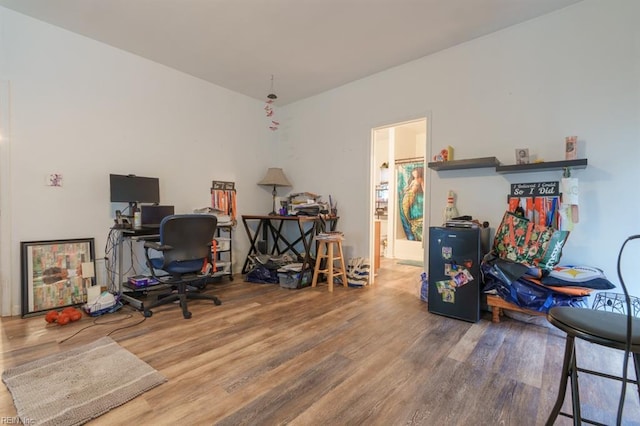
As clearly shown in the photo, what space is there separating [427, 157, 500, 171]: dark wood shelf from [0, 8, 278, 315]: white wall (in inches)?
118

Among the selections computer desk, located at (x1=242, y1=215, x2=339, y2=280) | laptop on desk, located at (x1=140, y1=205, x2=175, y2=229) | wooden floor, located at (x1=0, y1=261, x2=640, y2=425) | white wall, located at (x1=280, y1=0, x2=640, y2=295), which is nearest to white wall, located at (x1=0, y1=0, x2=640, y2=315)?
white wall, located at (x1=280, y1=0, x2=640, y2=295)

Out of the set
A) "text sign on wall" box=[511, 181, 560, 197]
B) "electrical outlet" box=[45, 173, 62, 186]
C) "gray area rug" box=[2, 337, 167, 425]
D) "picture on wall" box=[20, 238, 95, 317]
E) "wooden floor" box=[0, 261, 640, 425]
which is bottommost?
"wooden floor" box=[0, 261, 640, 425]

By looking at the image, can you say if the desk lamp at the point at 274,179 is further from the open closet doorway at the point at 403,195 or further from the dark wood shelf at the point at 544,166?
the dark wood shelf at the point at 544,166

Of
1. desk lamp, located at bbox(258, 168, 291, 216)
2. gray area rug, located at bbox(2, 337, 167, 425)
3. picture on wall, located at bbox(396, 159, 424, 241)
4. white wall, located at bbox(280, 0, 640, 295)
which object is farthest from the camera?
picture on wall, located at bbox(396, 159, 424, 241)

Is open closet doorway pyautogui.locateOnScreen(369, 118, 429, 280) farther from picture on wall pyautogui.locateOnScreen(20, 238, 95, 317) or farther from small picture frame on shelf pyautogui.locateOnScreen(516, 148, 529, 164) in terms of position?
picture on wall pyautogui.locateOnScreen(20, 238, 95, 317)

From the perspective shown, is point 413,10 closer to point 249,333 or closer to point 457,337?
point 457,337

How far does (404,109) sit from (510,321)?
255cm

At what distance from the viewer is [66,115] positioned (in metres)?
2.91

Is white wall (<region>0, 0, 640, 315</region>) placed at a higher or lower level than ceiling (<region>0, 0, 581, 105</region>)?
lower

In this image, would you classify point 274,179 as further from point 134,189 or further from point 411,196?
point 411,196

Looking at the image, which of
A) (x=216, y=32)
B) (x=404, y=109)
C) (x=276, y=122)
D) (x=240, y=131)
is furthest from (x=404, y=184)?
(x=216, y=32)

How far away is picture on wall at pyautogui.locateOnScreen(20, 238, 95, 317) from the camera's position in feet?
8.72

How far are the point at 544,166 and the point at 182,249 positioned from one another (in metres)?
3.31

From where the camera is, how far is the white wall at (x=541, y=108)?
89.9 inches
